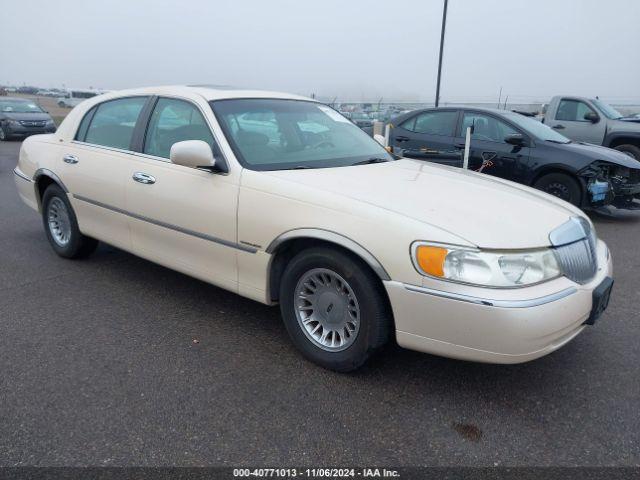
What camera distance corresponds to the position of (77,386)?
295 centimetres

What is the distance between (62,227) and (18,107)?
15.9m

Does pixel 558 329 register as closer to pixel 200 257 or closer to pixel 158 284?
pixel 200 257

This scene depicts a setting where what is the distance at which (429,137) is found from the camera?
8.58 m

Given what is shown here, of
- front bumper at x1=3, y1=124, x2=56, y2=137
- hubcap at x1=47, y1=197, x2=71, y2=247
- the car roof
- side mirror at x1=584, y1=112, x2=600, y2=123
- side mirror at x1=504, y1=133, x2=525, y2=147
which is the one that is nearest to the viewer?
the car roof

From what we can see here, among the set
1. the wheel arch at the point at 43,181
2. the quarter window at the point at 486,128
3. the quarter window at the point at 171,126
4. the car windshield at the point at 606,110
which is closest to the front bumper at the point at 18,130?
the wheel arch at the point at 43,181

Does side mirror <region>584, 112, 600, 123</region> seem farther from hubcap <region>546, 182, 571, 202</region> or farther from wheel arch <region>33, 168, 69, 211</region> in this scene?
wheel arch <region>33, 168, 69, 211</region>

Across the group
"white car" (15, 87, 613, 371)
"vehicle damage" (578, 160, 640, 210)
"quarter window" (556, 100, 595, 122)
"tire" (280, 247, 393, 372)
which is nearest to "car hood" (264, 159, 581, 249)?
"white car" (15, 87, 613, 371)

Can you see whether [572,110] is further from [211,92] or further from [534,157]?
[211,92]

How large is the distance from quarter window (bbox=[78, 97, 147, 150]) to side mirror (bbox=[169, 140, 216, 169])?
39.6 inches

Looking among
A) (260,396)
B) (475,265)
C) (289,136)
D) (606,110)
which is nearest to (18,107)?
(606,110)

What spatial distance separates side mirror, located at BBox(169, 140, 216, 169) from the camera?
3.39 meters

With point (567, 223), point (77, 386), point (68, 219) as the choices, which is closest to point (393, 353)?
point (567, 223)

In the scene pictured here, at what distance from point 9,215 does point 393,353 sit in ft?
19.6

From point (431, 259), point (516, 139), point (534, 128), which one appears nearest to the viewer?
point (431, 259)
